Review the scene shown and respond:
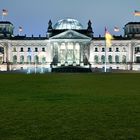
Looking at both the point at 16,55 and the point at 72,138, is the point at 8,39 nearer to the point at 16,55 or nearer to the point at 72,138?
the point at 16,55

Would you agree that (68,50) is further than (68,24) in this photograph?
No

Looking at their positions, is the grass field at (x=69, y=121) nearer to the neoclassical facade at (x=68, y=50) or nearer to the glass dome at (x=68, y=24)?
the neoclassical facade at (x=68, y=50)

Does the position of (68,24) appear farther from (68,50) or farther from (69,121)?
(69,121)

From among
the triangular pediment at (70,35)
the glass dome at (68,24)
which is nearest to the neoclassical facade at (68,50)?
the triangular pediment at (70,35)

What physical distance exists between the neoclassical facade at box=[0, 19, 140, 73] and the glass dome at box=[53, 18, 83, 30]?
24.1 ft

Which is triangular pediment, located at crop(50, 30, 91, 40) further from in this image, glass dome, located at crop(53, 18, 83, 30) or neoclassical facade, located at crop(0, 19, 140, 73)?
glass dome, located at crop(53, 18, 83, 30)

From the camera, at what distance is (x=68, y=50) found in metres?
160

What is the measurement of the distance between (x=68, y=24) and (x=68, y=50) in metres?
16.4

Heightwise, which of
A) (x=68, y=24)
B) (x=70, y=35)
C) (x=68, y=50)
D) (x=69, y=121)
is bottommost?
(x=69, y=121)

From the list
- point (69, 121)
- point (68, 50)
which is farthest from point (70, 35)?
point (69, 121)

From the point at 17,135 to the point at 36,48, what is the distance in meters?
151

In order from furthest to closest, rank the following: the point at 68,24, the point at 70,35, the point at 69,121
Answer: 1. the point at 68,24
2. the point at 70,35
3. the point at 69,121

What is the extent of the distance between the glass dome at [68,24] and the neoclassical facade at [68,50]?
733cm

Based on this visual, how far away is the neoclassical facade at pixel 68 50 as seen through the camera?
157 meters
